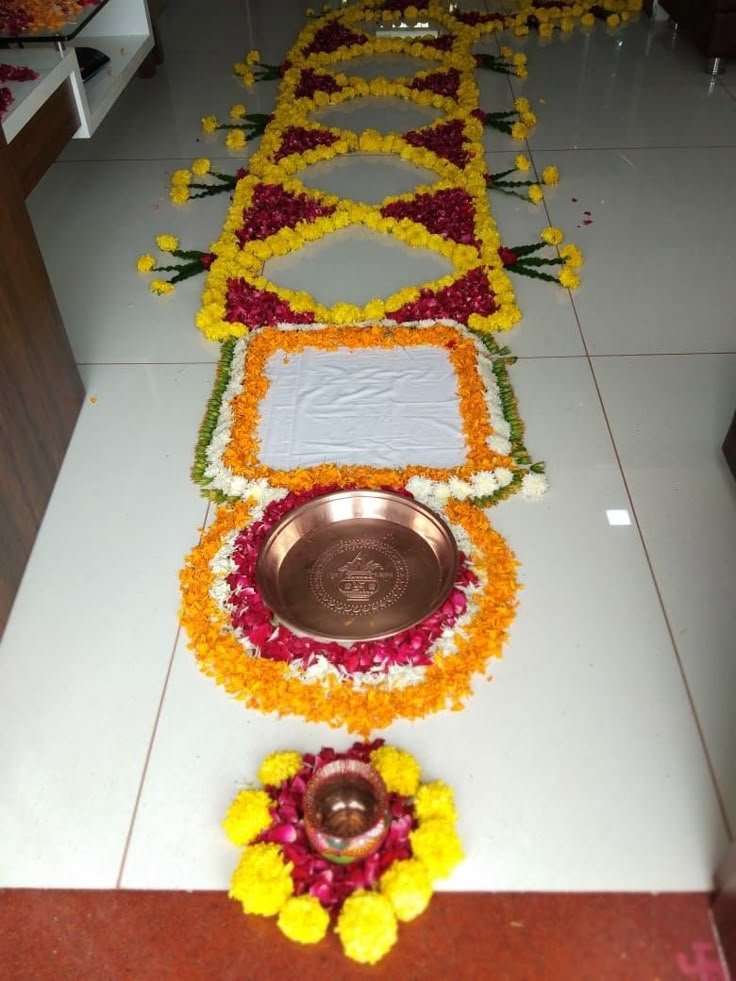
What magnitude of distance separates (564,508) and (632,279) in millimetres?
1308

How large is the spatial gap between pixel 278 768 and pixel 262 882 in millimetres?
247

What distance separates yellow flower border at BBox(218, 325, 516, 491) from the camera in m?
2.49

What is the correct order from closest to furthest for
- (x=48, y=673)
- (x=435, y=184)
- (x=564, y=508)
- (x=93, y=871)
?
1. (x=93, y=871)
2. (x=48, y=673)
3. (x=564, y=508)
4. (x=435, y=184)

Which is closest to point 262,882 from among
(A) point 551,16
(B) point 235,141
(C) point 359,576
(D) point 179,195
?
(C) point 359,576

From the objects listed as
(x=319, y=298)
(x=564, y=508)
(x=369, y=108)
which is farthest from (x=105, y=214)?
(x=564, y=508)

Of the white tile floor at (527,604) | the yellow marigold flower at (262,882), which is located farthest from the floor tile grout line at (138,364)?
the yellow marigold flower at (262,882)

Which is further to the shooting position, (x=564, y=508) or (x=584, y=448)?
(x=584, y=448)

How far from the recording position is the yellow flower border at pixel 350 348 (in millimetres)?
2494

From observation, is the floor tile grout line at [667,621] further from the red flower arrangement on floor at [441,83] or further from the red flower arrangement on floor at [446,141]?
the red flower arrangement on floor at [441,83]

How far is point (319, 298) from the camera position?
3225 millimetres

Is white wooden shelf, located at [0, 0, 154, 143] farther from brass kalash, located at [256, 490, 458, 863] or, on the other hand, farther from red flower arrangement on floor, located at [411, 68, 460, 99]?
brass kalash, located at [256, 490, 458, 863]

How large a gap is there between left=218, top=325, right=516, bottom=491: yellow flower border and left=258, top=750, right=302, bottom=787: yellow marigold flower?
84cm

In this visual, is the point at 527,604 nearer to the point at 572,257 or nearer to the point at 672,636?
the point at 672,636

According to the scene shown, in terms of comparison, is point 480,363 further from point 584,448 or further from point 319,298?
point 319,298
